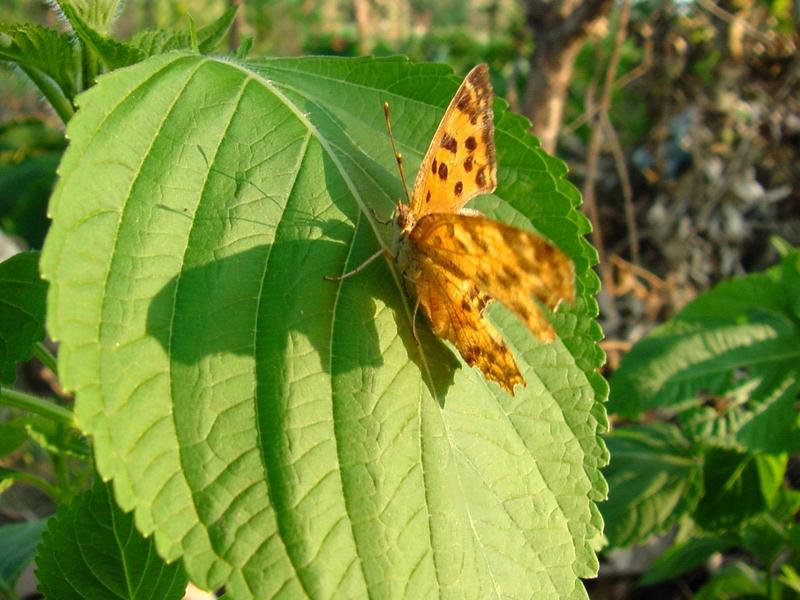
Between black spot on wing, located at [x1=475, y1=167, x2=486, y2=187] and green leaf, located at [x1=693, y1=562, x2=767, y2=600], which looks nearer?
black spot on wing, located at [x1=475, y1=167, x2=486, y2=187]

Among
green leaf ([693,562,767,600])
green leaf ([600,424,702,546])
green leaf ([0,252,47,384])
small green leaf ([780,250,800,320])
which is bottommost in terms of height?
green leaf ([693,562,767,600])

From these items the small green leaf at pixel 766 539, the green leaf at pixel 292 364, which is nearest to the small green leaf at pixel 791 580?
the small green leaf at pixel 766 539

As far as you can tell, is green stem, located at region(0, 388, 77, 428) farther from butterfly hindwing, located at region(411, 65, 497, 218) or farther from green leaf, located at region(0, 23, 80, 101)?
butterfly hindwing, located at region(411, 65, 497, 218)

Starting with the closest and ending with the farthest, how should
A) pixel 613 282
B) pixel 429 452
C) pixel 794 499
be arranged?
1. pixel 429 452
2. pixel 794 499
3. pixel 613 282

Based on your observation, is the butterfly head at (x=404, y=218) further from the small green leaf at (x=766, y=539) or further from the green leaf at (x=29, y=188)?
the green leaf at (x=29, y=188)

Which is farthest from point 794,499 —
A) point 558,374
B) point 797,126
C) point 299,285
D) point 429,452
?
point 797,126

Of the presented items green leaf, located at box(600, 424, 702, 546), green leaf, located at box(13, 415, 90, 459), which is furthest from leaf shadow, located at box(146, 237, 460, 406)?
green leaf, located at box(600, 424, 702, 546)

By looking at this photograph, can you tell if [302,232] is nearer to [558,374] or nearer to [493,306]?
[493,306]
